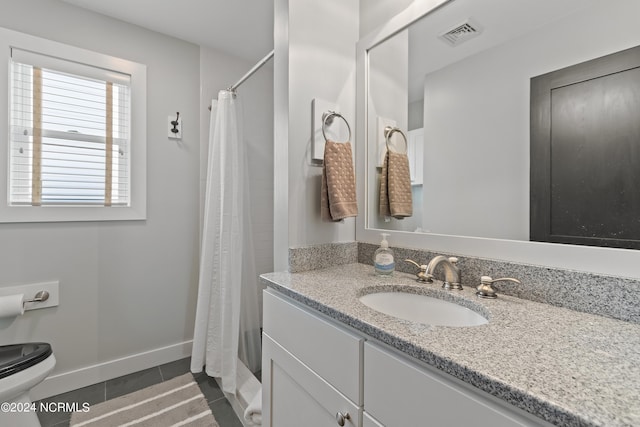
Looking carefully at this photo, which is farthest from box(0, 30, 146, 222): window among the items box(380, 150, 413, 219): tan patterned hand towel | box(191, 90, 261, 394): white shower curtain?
box(380, 150, 413, 219): tan patterned hand towel

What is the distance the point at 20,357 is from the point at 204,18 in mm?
2013

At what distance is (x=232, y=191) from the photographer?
1.66m

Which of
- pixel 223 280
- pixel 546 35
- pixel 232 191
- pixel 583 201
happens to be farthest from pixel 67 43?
pixel 583 201

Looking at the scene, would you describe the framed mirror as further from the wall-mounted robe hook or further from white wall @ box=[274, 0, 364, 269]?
the wall-mounted robe hook

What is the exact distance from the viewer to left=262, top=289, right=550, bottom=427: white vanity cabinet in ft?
1.52

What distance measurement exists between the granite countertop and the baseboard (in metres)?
1.67

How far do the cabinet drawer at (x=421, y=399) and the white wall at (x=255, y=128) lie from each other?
4.32 feet

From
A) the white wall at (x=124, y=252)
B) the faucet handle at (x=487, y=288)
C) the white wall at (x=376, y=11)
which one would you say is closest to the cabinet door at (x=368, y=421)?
the faucet handle at (x=487, y=288)

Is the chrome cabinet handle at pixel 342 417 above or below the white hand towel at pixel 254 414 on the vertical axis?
above

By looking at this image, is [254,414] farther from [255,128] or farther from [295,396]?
[255,128]

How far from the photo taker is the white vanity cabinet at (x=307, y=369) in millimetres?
666

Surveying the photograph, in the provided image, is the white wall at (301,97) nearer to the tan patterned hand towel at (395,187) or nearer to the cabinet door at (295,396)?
the tan patterned hand towel at (395,187)

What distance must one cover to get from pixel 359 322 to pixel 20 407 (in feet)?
4.89

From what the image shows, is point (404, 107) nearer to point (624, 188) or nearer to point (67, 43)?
point (624, 188)
